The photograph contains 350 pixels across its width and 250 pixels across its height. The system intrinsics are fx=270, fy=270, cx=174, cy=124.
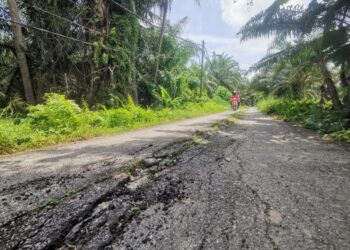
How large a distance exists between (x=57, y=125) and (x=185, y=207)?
16.9ft

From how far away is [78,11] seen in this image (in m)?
11.4

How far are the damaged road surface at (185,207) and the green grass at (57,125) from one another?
268cm

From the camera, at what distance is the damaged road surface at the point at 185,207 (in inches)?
59.7

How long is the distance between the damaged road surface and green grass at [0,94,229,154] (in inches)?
105

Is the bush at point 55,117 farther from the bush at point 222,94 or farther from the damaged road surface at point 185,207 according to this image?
the bush at point 222,94

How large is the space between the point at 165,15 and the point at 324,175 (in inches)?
504

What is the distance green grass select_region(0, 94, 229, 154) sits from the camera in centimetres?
490

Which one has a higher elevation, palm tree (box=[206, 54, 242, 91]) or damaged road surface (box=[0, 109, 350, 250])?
palm tree (box=[206, 54, 242, 91])

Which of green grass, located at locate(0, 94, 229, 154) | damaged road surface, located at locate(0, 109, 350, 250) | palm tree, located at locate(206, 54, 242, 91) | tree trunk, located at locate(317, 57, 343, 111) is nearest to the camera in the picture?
damaged road surface, located at locate(0, 109, 350, 250)

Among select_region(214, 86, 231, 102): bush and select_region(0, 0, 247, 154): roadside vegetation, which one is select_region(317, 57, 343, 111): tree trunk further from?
select_region(214, 86, 231, 102): bush

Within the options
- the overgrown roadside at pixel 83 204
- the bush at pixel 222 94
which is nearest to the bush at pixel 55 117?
the overgrown roadside at pixel 83 204

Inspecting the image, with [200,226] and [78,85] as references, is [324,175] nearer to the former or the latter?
[200,226]

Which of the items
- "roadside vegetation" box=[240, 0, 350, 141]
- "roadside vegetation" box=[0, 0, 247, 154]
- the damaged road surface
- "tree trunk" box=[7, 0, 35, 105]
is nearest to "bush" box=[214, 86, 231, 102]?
"roadside vegetation" box=[0, 0, 247, 154]

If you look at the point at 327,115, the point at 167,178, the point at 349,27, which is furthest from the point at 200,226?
the point at 349,27
